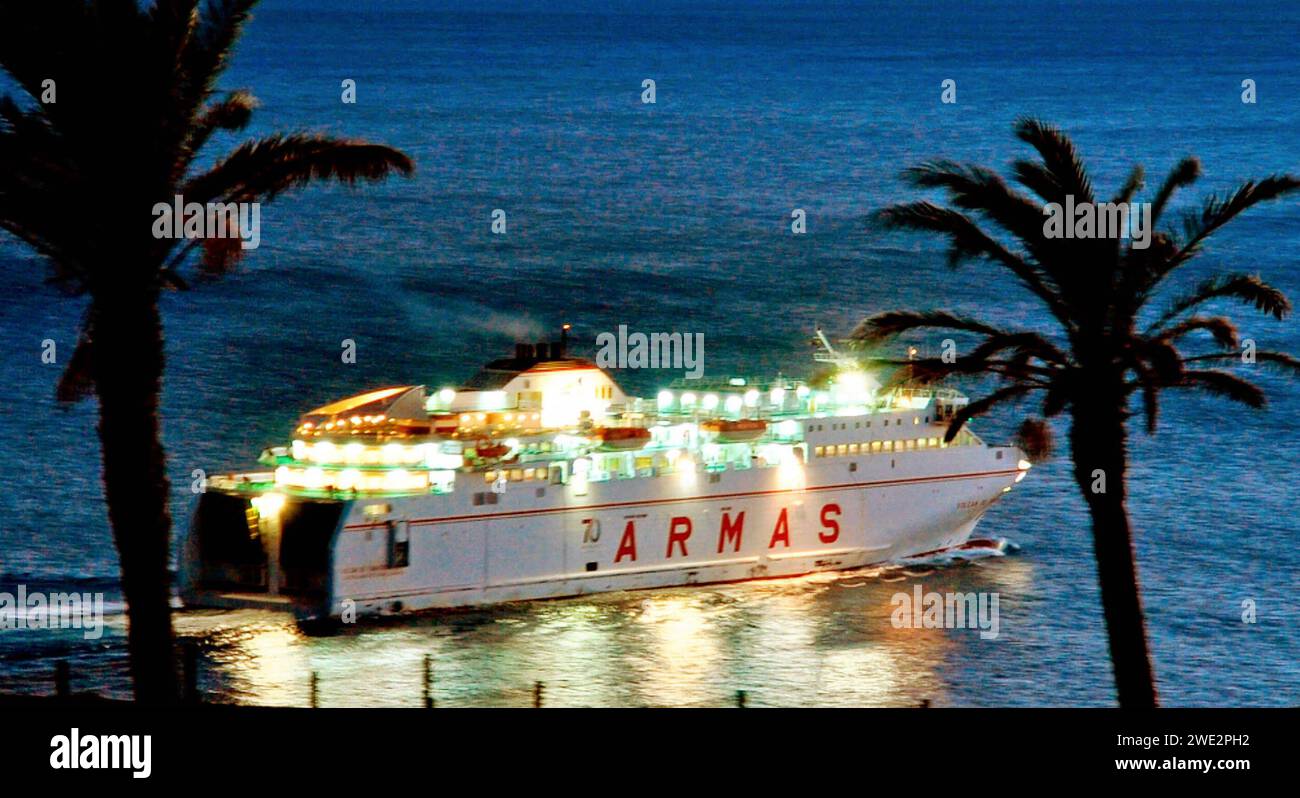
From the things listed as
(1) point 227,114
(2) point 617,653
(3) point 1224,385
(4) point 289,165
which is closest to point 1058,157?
(3) point 1224,385

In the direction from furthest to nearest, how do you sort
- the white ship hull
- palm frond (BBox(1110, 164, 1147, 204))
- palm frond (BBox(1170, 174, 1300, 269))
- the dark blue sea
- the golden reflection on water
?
the white ship hull < the dark blue sea < the golden reflection on water < palm frond (BBox(1110, 164, 1147, 204)) < palm frond (BBox(1170, 174, 1300, 269))

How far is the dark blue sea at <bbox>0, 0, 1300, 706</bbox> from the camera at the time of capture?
4575 cm

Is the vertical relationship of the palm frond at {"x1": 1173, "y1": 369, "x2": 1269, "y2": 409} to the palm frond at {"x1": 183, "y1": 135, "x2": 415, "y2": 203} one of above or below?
below

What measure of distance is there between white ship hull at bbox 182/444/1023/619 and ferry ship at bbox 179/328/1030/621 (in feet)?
0.15

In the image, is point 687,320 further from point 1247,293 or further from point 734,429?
point 1247,293

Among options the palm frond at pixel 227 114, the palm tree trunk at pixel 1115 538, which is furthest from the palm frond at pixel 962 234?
the palm frond at pixel 227 114

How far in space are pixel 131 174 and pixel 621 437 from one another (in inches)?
1174

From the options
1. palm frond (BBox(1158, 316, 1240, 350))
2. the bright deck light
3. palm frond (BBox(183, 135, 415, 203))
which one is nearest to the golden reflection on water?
the bright deck light

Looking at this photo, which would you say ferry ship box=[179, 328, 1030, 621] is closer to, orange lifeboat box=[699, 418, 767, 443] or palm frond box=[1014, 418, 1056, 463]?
orange lifeboat box=[699, 418, 767, 443]

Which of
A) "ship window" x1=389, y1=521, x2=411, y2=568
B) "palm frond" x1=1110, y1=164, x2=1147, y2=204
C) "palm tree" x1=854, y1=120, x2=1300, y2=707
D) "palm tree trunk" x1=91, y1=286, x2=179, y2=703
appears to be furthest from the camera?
"ship window" x1=389, y1=521, x2=411, y2=568

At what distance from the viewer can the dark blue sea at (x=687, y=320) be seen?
1801 inches

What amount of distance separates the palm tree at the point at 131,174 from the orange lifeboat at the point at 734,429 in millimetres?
30447

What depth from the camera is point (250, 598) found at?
49.6 meters

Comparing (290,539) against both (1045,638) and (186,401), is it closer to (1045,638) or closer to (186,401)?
(1045,638)
